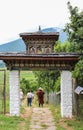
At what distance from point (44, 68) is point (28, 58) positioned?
3.95ft

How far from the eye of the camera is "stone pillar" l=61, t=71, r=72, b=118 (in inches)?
824

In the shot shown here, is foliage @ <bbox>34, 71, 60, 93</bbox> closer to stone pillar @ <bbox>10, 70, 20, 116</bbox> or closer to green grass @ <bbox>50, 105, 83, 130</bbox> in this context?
stone pillar @ <bbox>10, 70, 20, 116</bbox>

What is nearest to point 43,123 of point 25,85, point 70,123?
point 70,123

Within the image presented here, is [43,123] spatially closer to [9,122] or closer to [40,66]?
[9,122]

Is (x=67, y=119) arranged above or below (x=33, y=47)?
below

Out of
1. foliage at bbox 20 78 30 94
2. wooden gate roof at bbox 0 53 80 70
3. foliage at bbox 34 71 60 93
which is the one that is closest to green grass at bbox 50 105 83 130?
wooden gate roof at bbox 0 53 80 70

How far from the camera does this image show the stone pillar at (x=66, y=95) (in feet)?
68.6

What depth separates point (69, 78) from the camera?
2106 cm

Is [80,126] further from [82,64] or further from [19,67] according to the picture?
[19,67]

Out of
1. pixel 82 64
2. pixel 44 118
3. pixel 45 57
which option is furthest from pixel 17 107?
pixel 82 64

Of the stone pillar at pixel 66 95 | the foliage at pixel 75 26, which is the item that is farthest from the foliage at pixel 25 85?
the foliage at pixel 75 26

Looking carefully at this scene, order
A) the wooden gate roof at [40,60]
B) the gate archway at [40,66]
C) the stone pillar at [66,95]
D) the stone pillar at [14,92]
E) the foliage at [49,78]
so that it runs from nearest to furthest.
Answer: the wooden gate roof at [40,60]
the gate archway at [40,66]
the stone pillar at [66,95]
the stone pillar at [14,92]
the foliage at [49,78]

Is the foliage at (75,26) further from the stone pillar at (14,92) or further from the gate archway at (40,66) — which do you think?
the stone pillar at (14,92)

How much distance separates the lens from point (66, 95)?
68.9 feet
